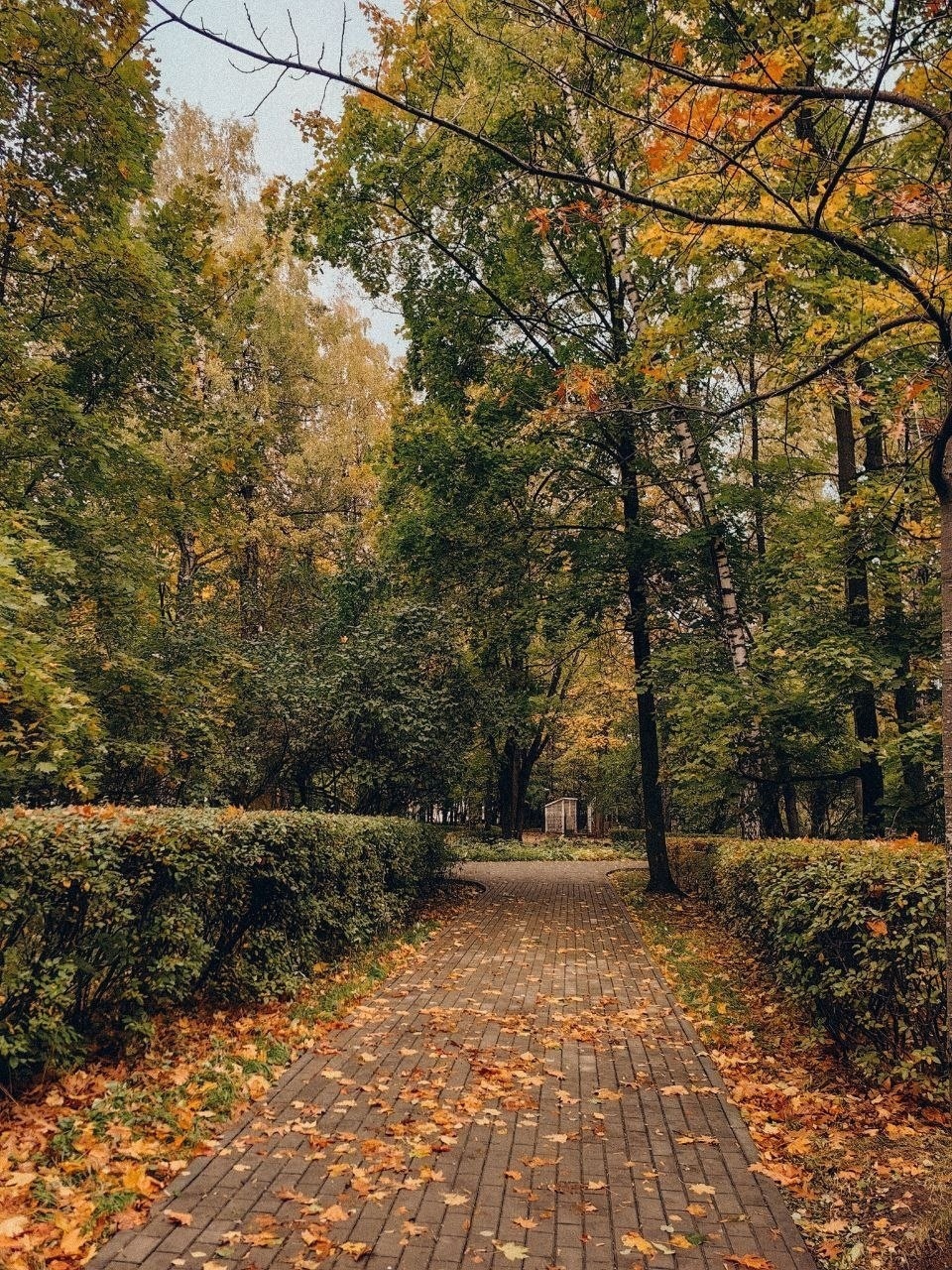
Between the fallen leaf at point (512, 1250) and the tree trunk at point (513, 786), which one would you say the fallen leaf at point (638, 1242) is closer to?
the fallen leaf at point (512, 1250)

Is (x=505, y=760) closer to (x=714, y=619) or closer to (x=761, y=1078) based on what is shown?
(x=714, y=619)

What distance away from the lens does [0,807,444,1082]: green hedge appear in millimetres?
4496

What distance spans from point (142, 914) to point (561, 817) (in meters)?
35.0

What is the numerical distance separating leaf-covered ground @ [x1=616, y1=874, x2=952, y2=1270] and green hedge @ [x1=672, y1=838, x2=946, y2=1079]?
0.90 ft

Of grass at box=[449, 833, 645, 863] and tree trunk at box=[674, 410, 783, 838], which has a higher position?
tree trunk at box=[674, 410, 783, 838]

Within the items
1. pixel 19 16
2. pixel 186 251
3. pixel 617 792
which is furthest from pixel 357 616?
pixel 617 792

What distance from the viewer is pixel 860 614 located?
11695 mm

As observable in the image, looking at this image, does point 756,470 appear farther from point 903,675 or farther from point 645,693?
point 903,675

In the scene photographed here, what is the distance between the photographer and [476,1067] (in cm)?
541

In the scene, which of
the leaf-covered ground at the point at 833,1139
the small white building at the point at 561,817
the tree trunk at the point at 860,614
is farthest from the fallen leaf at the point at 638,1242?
the small white building at the point at 561,817

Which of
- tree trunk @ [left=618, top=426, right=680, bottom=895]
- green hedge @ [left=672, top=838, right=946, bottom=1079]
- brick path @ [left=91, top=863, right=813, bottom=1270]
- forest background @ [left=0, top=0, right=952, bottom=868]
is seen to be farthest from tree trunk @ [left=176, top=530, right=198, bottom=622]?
green hedge @ [left=672, top=838, right=946, bottom=1079]

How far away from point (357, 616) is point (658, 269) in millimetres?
9233

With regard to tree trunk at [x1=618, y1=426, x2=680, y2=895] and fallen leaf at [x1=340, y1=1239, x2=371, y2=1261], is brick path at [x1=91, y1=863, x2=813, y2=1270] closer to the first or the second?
fallen leaf at [x1=340, y1=1239, x2=371, y2=1261]

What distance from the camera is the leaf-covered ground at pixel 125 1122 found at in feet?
10.6
